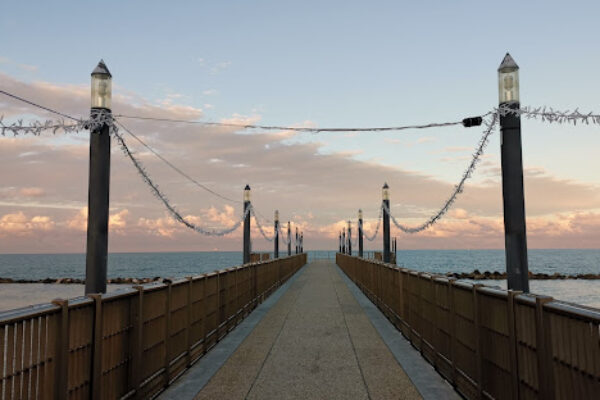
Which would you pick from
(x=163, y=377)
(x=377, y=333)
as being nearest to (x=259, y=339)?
(x=377, y=333)

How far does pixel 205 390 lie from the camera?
725cm

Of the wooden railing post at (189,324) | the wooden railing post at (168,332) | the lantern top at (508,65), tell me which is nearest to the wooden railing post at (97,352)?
the wooden railing post at (168,332)

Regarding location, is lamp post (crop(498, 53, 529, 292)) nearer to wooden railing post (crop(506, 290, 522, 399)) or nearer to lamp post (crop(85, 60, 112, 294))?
wooden railing post (crop(506, 290, 522, 399))

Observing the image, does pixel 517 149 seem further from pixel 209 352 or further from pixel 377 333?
pixel 209 352

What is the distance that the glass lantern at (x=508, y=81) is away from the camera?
32.7 feet

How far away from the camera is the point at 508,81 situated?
10.1m

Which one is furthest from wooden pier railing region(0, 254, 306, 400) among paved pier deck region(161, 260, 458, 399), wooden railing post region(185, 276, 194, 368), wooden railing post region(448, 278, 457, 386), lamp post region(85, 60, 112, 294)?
wooden railing post region(448, 278, 457, 386)

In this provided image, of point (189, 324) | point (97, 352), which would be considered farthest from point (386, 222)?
point (97, 352)

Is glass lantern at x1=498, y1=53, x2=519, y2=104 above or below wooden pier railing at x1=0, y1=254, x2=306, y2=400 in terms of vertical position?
above

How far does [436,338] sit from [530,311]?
4.00 metres

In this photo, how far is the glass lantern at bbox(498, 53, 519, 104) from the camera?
996 cm

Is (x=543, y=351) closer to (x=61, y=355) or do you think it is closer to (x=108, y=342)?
(x=61, y=355)

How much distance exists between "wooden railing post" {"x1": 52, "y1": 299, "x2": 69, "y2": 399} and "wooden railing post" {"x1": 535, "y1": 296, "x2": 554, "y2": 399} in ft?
14.4

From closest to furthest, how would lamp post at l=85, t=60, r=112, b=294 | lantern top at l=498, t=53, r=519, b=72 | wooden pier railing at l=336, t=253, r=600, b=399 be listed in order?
wooden pier railing at l=336, t=253, r=600, b=399 < lamp post at l=85, t=60, r=112, b=294 < lantern top at l=498, t=53, r=519, b=72
